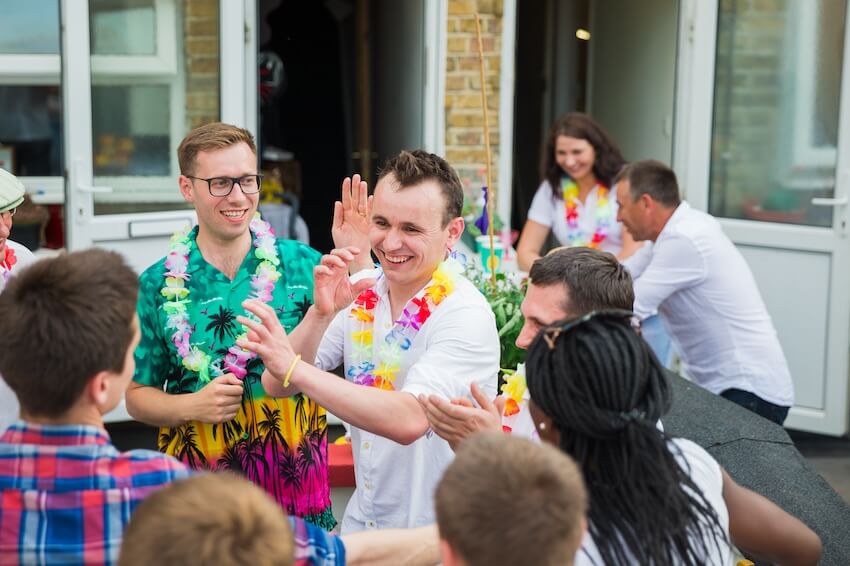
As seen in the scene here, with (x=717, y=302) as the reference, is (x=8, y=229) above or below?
above

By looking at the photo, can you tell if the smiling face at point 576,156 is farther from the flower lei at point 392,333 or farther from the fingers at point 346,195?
the flower lei at point 392,333

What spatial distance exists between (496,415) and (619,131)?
6300mm

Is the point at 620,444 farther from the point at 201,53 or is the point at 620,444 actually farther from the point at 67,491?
the point at 201,53

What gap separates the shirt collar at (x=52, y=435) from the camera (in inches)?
76.1

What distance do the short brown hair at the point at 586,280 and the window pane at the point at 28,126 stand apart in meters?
4.50

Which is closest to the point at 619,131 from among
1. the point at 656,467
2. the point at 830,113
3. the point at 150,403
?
the point at 830,113

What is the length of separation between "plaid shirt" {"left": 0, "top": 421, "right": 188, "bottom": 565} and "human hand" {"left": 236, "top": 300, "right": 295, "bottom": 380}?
69 cm

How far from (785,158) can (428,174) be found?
4.01m

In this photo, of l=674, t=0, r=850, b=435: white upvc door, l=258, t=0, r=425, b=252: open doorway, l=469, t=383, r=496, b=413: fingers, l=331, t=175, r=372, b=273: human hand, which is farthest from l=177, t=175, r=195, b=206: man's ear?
l=258, t=0, r=425, b=252: open doorway

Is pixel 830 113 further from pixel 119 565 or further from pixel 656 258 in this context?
pixel 119 565

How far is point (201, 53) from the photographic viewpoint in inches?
233

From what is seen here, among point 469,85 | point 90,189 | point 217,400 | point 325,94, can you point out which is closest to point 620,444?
point 217,400

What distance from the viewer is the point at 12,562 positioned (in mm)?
1854

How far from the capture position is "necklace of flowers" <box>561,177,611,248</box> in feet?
20.3
